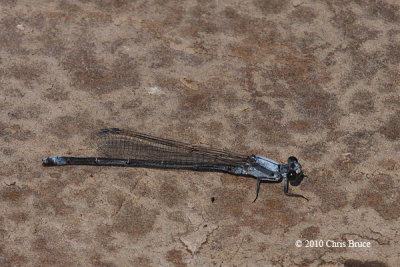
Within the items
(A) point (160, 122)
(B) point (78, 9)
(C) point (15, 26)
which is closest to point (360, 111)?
(A) point (160, 122)

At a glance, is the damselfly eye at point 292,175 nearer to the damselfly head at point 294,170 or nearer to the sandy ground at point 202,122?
the damselfly head at point 294,170

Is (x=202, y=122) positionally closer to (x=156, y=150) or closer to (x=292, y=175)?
(x=156, y=150)

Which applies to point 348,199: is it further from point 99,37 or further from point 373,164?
point 99,37

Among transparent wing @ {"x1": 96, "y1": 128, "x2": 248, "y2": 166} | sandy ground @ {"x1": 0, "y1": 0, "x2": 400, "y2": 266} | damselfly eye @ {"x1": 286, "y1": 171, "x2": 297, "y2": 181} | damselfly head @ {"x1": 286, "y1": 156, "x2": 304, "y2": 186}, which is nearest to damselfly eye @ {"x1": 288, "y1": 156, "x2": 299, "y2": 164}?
damselfly head @ {"x1": 286, "y1": 156, "x2": 304, "y2": 186}

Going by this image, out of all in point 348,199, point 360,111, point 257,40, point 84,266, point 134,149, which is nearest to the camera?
point 84,266

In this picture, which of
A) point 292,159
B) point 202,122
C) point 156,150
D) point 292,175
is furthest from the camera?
point 202,122

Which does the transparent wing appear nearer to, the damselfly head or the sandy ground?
the sandy ground

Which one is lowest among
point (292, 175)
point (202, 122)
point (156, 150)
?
point (156, 150)

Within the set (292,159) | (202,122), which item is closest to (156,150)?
(202,122)

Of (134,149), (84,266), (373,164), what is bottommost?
(84,266)
